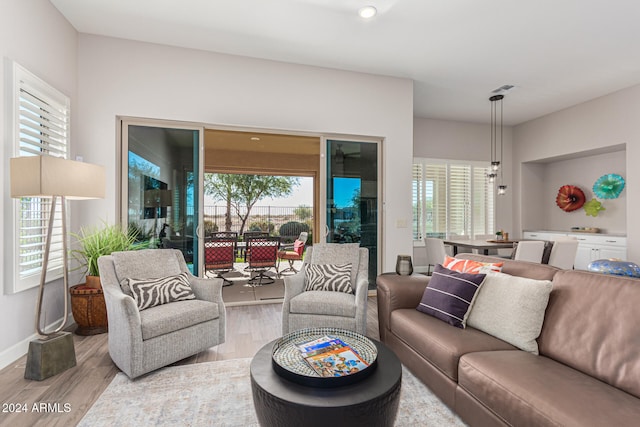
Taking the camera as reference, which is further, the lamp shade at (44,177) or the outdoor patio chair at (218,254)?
the outdoor patio chair at (218,254)

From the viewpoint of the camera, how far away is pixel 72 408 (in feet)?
6.38

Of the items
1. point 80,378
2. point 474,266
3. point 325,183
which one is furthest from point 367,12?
point 80,378

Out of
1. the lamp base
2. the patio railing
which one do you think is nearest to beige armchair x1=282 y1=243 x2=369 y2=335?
the lamp base

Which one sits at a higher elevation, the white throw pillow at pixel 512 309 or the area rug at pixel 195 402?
the white throw pillow at pixel 512 309

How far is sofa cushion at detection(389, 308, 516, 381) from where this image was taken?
5.98 feet

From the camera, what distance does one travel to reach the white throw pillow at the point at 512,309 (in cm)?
185

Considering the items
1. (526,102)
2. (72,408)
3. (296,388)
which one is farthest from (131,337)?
(526,102)

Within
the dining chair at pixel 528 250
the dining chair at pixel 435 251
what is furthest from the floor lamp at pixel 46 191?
the dining chair at pixel 528 250

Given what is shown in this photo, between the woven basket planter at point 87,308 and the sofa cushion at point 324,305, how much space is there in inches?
74.3

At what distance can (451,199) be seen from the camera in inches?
258

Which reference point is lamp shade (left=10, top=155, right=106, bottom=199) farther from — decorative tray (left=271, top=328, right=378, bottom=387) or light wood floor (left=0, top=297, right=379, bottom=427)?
decorative tray (left=271, top=328, right=378, bottom=387)

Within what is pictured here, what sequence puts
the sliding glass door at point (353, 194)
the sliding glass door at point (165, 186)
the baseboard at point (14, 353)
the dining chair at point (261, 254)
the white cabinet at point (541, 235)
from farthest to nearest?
the white cabinet at point (541, 235)
the dining chair at point (261, 254)
the sliding glass door at point (353, 194)
the sliding glass door at point (165, 186)
the baseboard at point (14, 353)

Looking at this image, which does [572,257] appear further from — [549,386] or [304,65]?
[304,65]

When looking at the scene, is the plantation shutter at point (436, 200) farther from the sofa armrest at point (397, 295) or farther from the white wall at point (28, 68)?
the white wall at point (28, 68)
